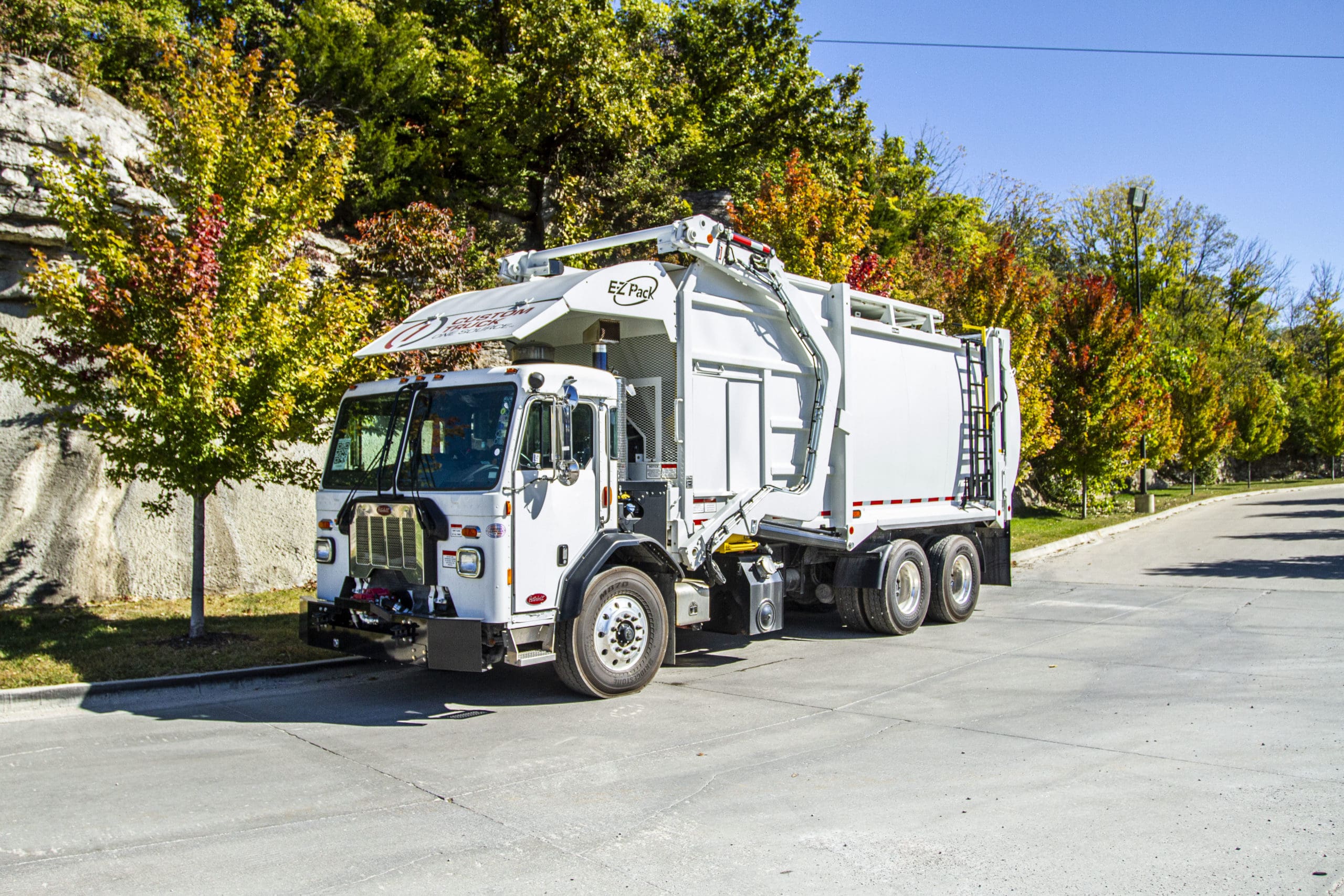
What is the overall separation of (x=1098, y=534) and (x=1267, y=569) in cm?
628

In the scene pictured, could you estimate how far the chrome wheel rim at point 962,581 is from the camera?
1209cm

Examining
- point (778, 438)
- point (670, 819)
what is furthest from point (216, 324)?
point (670, 819)

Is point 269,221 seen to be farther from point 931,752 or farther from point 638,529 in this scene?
point 931,752

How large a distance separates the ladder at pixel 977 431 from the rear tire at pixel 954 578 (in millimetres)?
742

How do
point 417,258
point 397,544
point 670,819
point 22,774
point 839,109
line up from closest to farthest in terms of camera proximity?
point 670,819
point 22,774
point 397,544
point 417,258
point 839,109

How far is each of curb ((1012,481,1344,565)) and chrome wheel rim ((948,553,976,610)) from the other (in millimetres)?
5935

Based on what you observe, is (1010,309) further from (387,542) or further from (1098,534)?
(387,542)

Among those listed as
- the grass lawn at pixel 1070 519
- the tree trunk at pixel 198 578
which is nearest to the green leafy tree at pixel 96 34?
the tree trunk at pixel 198 578

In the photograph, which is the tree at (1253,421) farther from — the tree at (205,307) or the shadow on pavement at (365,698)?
the tree at (205,307)

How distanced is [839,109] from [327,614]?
22.5m

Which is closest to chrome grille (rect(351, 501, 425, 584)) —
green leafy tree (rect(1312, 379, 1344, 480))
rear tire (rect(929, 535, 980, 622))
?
rear tire (rect(929, 535, 980, 622))

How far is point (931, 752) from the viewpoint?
21.0 feet

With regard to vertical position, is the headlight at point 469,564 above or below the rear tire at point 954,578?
above

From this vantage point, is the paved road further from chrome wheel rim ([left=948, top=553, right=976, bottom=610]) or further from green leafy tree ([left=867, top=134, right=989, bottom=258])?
green leafy tree ([left=867, top=134, right=989, bottom=258])
